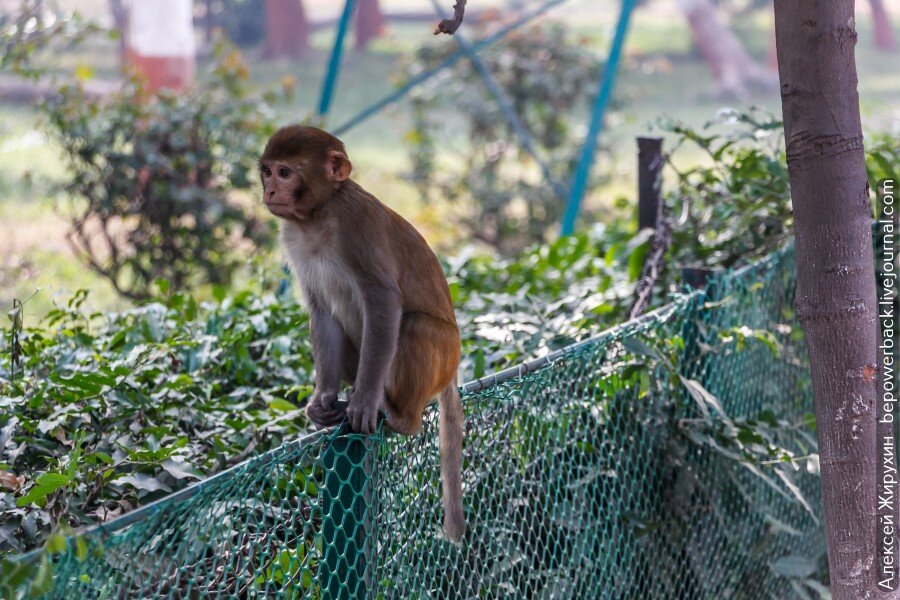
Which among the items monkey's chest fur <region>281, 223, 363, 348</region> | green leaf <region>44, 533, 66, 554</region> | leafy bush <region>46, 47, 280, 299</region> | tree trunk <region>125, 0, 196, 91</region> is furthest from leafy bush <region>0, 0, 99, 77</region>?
green leaf <region>44, 533, 66, 554</region>

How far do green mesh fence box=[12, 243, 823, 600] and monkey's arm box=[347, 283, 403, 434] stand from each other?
14 centimetres

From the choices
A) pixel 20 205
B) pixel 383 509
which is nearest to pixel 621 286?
pixel 383 509

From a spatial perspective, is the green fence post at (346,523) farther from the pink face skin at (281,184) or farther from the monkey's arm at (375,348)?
the pink face skin at (281,184)

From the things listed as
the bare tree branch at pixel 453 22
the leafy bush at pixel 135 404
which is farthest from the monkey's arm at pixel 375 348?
the bare tree branch at pixel 453 22

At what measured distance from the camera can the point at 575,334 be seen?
366 centimetres

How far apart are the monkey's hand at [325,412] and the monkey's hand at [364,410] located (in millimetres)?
121

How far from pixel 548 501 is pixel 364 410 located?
61 cm

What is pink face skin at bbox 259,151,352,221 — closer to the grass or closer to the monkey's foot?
the monkey's foot

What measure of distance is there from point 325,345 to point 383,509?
865 mm

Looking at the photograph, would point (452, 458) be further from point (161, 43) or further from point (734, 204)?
point (161, 43)

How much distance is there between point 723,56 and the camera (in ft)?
77.3

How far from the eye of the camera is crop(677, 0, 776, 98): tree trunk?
74.5ft

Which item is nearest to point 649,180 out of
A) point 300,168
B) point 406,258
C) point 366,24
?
point 406,258

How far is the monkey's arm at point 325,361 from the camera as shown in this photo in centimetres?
279
